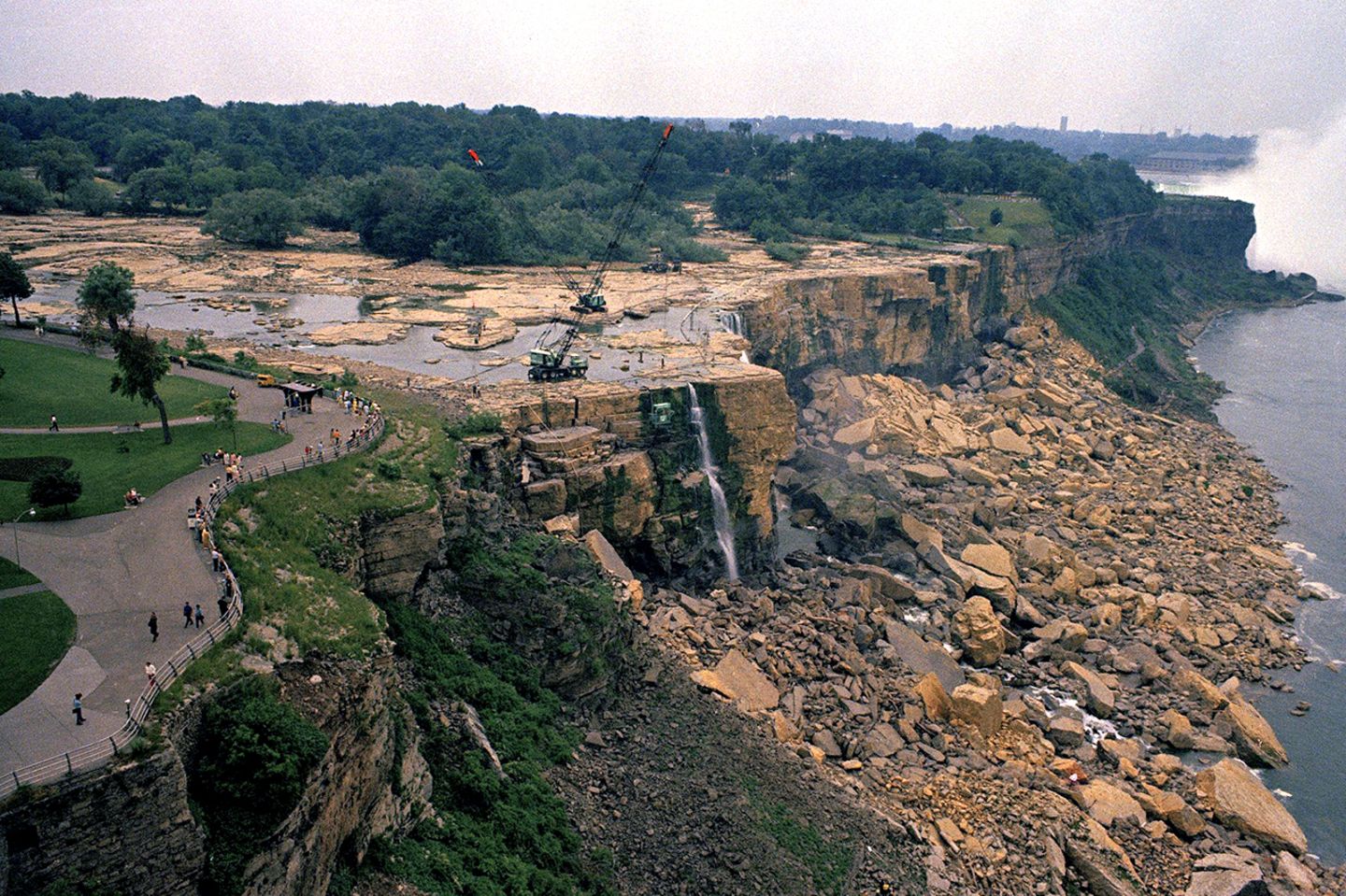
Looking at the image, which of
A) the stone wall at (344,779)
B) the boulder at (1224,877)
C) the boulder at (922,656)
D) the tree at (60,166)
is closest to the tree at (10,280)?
the stone wall at (344,779)

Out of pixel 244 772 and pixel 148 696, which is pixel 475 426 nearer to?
pixel 148 696

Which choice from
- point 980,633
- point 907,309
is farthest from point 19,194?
point 980,633

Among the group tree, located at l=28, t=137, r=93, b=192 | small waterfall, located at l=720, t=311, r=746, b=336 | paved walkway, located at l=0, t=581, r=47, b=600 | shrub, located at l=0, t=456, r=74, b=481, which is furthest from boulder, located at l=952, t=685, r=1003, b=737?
tree, located at l=28, t=137, r=93, b=192

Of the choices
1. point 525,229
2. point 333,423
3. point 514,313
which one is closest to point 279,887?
point 333,423

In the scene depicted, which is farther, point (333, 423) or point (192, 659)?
point (333, 423)

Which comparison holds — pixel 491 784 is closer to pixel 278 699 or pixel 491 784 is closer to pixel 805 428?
pixel 278 699

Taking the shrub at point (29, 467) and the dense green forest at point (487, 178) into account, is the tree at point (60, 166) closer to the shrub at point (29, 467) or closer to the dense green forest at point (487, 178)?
the dense green forest at point (487, 178)

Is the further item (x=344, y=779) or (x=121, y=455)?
(x=121, y=455)
